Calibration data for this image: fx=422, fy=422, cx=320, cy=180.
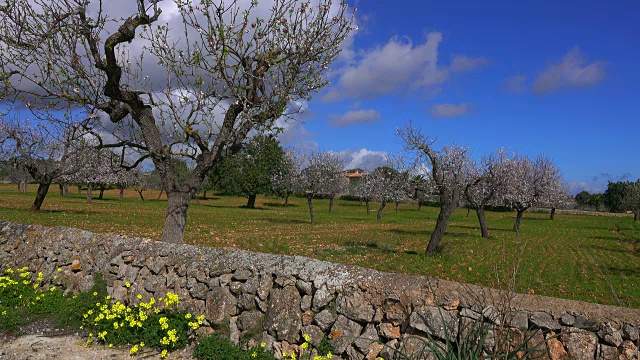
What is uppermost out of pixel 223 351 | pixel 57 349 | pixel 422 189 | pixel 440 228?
pixel 422 189

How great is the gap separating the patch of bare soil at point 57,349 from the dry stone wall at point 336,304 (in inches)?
38.3

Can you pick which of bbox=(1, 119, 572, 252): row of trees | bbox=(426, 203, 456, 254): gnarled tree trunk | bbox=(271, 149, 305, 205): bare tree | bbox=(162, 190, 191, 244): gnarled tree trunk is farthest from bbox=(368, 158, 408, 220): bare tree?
bbox=(162, 190, 191, 244): gnarled tree trunk

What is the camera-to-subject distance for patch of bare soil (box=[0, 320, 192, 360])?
6.17 meters

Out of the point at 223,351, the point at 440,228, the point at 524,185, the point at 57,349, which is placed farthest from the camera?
the point at 524,185

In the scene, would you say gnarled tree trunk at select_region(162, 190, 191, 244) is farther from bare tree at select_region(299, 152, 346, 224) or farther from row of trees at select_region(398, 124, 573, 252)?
bare tree at select_region(299, 152, 346, 224)

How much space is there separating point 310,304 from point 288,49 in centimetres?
611

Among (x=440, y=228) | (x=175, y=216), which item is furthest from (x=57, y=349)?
(x=440, y=228)

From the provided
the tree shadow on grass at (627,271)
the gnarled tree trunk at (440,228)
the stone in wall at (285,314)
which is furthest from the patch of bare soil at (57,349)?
the tree shadow on grass at (627,271)

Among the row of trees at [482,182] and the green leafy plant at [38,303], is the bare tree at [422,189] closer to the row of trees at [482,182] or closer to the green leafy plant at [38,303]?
the row of trees at [482,182]

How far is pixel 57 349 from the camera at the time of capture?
6426 mm

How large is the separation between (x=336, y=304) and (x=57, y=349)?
4350 mm

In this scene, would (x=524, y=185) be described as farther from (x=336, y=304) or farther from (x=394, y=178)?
(x=336, y=304)

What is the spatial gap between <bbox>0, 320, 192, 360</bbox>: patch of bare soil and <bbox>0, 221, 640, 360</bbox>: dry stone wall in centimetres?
97

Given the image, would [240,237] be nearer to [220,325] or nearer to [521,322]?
[220,325]
